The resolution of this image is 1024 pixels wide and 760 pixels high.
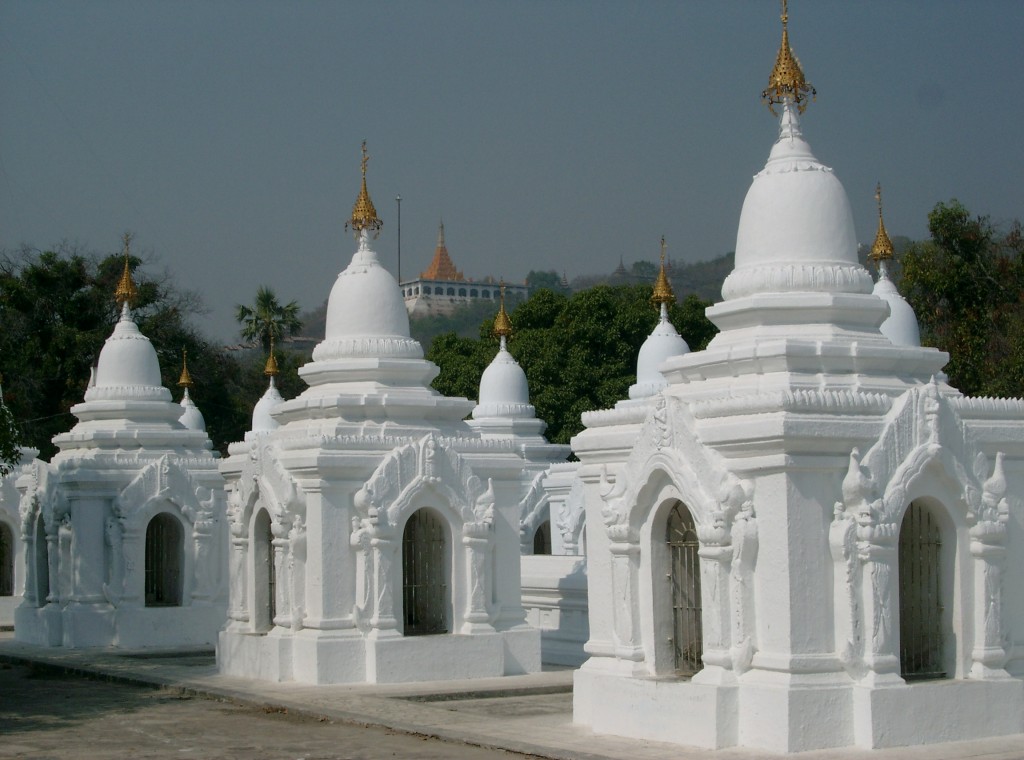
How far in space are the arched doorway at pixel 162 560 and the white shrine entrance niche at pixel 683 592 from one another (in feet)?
46.6

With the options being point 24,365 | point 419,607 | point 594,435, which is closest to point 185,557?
point 419,607

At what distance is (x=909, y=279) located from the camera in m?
34.3

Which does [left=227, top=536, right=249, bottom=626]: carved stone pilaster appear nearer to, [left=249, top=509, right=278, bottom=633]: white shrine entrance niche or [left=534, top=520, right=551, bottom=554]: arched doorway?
[left=249, top=509, right=278, bottom=633]: white shrine entrance niche

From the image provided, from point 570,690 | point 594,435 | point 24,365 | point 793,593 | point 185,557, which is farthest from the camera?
point 24,365

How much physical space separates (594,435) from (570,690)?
185 inches

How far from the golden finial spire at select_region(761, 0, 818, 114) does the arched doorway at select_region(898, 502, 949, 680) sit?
4.13 m

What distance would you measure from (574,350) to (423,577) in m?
23.4

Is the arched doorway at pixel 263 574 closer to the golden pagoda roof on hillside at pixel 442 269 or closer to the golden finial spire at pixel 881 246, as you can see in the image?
the golden finial spire at pixel 881 246

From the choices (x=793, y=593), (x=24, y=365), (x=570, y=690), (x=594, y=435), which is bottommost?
(x=570, y=690)

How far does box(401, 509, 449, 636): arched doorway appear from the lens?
2052cm

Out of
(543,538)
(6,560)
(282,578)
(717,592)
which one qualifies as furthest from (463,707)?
(6,560)

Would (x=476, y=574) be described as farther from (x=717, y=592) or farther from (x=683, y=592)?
(x=717, y=592)

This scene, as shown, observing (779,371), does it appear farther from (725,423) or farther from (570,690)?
(570,690)

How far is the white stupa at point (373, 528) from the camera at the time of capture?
19.6 m
